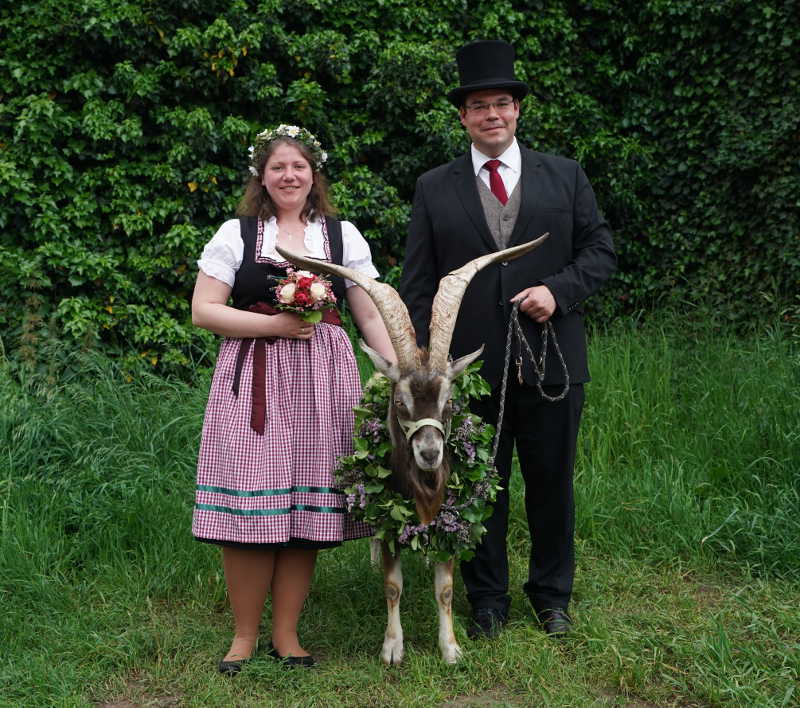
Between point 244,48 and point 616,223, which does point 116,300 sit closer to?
point 244,48

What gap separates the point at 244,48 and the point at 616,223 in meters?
3.82

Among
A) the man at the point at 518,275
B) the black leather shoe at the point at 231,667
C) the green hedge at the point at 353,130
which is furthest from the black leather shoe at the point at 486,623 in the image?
the green hedge at the point at 353,130

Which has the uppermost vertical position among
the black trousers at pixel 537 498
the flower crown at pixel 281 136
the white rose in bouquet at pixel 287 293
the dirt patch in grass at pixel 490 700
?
the flower crown at pixel 281 136

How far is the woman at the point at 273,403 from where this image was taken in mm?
3594

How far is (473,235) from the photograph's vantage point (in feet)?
12.9

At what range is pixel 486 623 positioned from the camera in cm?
409

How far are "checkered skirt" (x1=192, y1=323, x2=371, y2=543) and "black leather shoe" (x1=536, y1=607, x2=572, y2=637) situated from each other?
108 centimetres

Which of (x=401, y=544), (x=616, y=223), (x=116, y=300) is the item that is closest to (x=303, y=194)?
(x=401, y=544)

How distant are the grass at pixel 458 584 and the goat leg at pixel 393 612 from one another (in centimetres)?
8

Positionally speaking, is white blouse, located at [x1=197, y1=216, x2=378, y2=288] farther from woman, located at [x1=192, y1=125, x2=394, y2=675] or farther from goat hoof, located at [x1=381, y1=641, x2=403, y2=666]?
goat hoof, located at [x1=381, y1=641, x2=403, y2=666]

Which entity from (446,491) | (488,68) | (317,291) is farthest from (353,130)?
(446,491)

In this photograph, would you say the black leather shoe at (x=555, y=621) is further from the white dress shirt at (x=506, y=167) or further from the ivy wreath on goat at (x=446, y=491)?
the white dress shirt at (x=506, y=167)

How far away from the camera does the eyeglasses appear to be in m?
3.90

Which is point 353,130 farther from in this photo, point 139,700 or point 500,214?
point 139,700
